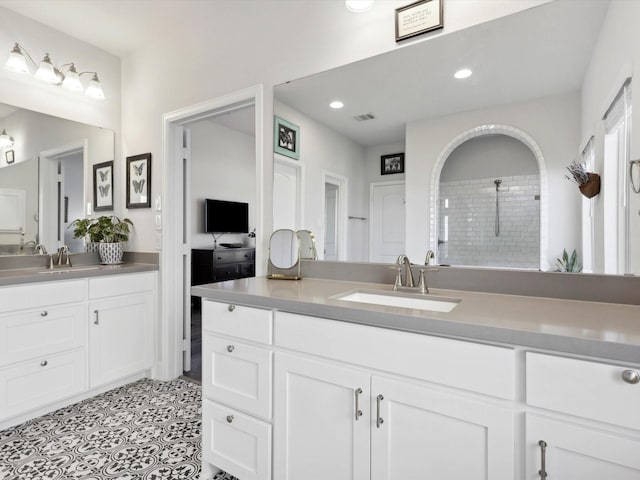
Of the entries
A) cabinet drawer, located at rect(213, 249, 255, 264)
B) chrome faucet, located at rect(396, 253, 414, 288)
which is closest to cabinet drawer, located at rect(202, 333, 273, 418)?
chrome faucet, located at rect(396, 253, 414, 288)

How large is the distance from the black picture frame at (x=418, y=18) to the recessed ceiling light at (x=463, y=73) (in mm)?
215

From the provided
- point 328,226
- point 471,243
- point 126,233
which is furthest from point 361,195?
point 126,233

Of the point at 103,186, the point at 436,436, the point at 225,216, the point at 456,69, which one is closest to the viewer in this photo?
the point at 436,436

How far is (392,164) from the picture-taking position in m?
1.74

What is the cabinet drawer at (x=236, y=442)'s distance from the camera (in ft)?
4.55

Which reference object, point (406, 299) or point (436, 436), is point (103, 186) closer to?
point (406, 299)

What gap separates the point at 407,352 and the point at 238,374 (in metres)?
0.75

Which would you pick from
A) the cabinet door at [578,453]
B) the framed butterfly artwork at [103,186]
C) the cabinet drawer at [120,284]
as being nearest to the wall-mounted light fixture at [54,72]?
the framed butterfly artwork at [103,186]

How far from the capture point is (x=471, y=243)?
5.01ft

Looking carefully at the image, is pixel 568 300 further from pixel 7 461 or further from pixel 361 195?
pixel 7 461

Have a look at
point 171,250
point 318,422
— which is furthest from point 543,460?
point 171,250

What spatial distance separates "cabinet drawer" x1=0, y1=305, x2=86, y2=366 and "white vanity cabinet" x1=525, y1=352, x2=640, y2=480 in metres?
2.49

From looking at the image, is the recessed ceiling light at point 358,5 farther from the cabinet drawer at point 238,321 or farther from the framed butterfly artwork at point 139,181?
the framed butterfly artwork at point 139,181

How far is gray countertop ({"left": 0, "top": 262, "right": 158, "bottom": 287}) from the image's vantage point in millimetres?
1999
